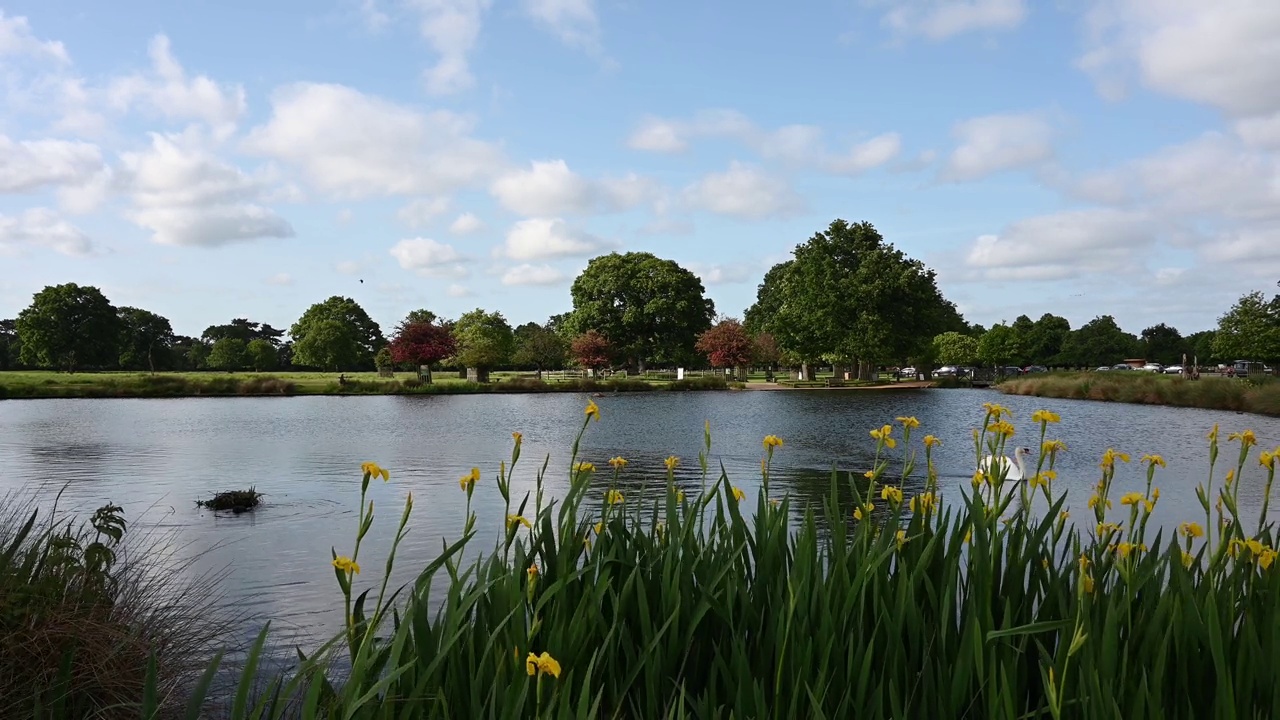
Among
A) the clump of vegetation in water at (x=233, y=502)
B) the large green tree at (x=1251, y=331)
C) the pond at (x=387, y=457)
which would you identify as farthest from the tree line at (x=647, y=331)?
the clump of vegetation in water at (x=233, y=502)

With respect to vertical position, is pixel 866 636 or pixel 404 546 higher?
pixel 866 636

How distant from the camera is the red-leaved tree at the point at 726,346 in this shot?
71438 millimetres

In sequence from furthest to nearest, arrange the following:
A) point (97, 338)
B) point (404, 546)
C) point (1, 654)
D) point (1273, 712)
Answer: point (97, 338) < point (404, 546) < point (1, 654) < point (1273, 712)

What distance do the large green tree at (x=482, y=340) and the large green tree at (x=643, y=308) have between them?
715 centimetres

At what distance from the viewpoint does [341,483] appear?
15.9m

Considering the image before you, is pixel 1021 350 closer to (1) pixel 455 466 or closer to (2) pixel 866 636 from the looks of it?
(1) pixel 455 466

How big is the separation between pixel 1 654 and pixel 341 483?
1238 centimetres

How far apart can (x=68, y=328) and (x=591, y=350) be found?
163ft

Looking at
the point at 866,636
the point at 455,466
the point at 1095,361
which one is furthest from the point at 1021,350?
the point at 866,636

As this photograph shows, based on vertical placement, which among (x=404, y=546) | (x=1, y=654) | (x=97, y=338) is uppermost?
(x=97, y=338)

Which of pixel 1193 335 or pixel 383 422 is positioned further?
pixel 1193 335

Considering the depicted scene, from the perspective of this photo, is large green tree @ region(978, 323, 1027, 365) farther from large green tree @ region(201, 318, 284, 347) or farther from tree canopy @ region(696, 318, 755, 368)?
large green tree @ region(201, 318, 284, 347)

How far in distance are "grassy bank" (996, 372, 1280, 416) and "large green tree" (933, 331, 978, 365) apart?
3855 cm

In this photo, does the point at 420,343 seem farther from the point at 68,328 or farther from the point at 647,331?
the point at 68,328
